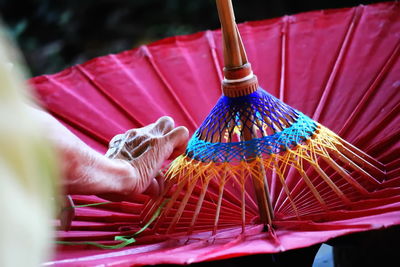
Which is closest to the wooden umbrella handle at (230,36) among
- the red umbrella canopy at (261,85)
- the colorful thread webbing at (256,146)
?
the colorful thread webbing at (256,146)

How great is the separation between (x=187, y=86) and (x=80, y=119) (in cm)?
28

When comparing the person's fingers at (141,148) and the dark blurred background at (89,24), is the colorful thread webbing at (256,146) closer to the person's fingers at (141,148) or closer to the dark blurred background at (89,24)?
the person's fingers at (141,148)

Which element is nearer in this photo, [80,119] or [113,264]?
[113,264]

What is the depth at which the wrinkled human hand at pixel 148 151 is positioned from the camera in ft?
3.18

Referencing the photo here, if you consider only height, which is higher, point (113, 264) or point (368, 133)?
point (368, 133)

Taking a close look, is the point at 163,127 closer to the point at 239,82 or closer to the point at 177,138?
the point at 177,138

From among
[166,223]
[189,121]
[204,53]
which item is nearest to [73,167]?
[166,223]

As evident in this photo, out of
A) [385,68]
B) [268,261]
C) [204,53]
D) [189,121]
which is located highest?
[204,53]

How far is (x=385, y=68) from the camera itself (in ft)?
4.39

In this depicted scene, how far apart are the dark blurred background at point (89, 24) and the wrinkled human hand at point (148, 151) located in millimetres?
2523

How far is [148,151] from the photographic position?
0.99 metres

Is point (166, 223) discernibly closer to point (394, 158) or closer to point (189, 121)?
point (189, 121)

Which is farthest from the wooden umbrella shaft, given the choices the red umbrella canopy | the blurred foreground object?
the blurred foreground object

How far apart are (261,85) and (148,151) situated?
57cm
